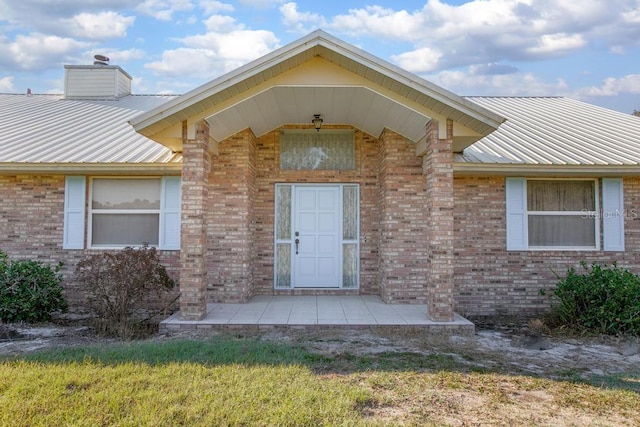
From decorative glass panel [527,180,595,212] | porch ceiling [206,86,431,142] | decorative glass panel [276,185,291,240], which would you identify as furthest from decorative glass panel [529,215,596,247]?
decorative glass panel [276,185,291,240]

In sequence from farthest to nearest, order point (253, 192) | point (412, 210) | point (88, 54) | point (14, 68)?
point (14, 68) → point (88, 54) → point (253, 192) → point (412, 210)

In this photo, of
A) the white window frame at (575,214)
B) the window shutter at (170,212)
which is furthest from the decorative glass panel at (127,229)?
the white window frame at (575,214)

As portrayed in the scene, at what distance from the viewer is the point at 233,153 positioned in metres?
8.53

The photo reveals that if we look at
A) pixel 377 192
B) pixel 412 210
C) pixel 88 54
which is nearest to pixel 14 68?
pixel 88 54

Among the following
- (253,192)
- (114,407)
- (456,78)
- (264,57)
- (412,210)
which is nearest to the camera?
(114,407)

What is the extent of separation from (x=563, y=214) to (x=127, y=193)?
9.05 metres

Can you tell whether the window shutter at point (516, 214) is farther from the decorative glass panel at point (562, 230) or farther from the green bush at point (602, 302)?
the green bush at point (602, 302)

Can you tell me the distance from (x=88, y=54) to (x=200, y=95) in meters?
10.5

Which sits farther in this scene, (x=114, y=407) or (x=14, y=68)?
(x=14, y=68)

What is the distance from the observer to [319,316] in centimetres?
725

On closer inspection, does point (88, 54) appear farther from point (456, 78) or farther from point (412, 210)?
point (456, 78)

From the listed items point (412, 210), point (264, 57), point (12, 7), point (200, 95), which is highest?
point (12, 7)

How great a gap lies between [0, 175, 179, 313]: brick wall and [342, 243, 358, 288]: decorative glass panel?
3.50 metres

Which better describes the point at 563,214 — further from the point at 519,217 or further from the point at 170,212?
the point at 170,212
